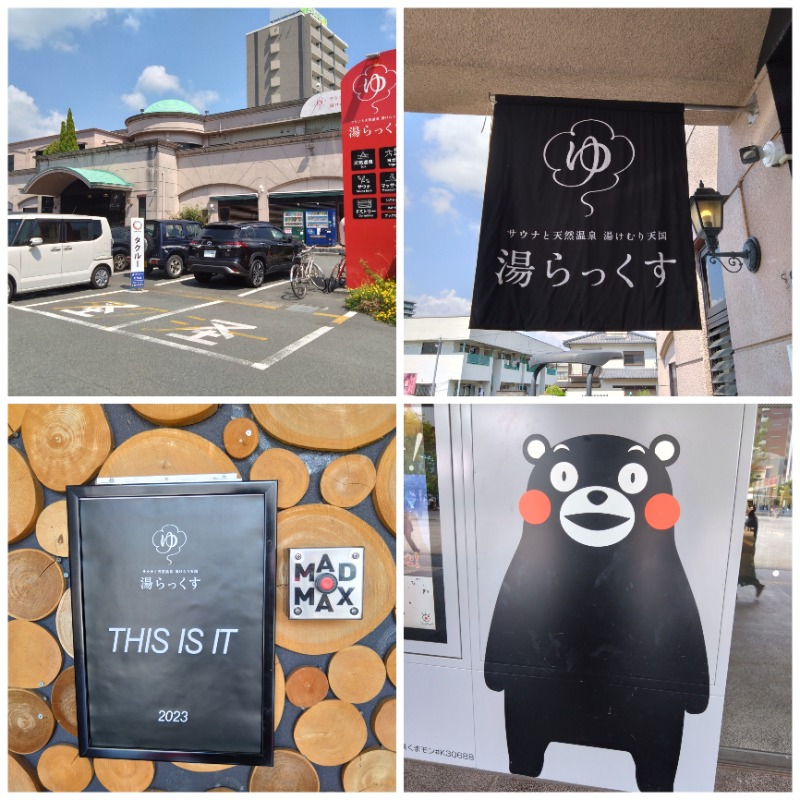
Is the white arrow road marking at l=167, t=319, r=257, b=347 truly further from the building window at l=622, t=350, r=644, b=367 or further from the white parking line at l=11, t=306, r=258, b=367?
the building window at l=622, t=350, r=644, b=367

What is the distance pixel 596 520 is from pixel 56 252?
768 cm

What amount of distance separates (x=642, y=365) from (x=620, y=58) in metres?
2.18

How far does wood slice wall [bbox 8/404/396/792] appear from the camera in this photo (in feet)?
7.20

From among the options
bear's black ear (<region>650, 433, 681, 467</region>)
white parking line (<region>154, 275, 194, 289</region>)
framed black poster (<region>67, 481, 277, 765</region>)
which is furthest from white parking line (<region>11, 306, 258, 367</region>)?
bear's black ear (<region>650, 433, 681, 467</region>)

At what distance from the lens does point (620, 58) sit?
2.52 m

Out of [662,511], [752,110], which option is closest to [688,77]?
[752,110]

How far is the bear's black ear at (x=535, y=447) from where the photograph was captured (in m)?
2.24

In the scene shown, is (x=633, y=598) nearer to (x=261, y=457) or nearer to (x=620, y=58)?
(x=261, y=457)

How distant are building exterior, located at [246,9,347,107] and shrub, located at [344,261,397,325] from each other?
1693mm

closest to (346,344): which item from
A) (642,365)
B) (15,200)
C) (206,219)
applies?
(642,365)

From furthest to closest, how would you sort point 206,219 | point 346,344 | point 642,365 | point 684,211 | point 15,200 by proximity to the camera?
point 15,200 → point 206,219 → point 346,344 → point 642,365 → point 684,211

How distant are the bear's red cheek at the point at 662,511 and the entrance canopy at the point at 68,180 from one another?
11987 millimetres

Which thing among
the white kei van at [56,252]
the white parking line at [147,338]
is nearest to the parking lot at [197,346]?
the white parking line at [147,338]

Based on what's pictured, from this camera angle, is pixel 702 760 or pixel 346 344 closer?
pixel 702 760
